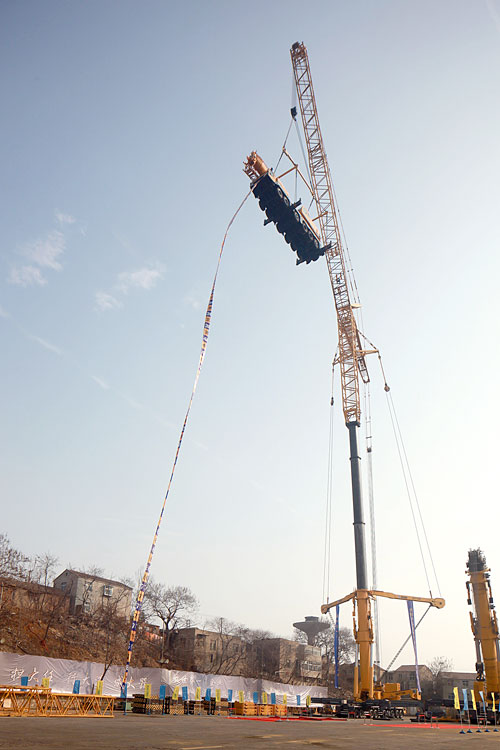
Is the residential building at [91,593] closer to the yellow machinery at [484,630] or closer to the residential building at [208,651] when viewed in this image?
the residential building at [208,651]

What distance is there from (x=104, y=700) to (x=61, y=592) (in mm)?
41587

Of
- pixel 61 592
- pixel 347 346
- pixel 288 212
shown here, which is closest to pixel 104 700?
pixel 288 212

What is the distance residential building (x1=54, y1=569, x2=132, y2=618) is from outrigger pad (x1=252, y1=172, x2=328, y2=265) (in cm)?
Result: 5950

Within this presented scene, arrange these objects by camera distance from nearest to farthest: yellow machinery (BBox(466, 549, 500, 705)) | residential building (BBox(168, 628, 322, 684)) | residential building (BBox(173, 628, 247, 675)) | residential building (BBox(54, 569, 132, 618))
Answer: yellow machinery (BBox(466, 549, 500, 705)), residential building (BBox(54, 569, 132, 618)), residential building (BBox(173, 628, 247, 675)), residential building (BBox(168, 628, 322, 684))

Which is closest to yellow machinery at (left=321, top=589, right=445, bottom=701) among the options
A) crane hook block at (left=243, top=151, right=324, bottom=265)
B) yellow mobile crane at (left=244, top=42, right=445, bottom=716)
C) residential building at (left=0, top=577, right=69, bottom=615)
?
yellow mobile crane at (left=244, top=42, right=445, bottom=716)

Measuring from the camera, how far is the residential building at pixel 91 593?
7200 centimetres

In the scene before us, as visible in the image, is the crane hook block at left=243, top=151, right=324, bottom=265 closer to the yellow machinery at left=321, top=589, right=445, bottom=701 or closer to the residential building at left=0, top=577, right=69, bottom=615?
the yellow machinery at left=321, top=589, right=445, bottom=701

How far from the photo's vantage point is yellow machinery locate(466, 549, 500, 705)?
3759cm

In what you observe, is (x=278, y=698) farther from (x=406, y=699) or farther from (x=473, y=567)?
(x=473, y=567)

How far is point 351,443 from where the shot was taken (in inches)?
1885

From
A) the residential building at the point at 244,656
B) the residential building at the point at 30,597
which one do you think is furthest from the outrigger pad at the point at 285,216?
the residential building at the point at 244,656

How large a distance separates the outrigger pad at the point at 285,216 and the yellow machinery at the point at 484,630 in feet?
85.4

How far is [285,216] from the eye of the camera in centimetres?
3072

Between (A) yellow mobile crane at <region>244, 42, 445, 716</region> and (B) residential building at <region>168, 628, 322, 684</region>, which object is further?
(B) residential building at <region>168, 628, 322, 684</region>
